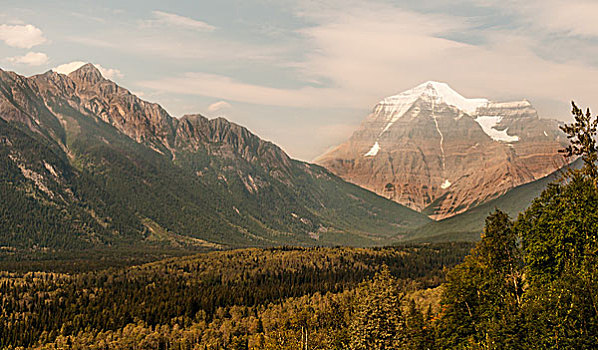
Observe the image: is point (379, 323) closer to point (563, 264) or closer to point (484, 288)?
point (563, 264)

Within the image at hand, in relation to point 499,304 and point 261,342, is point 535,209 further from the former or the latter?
point 261,342

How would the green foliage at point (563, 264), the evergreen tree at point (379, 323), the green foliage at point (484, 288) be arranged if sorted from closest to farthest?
the green foliage at point (563, 264)
the evergreen tree at point (379, 323)
the green foliage at point (484, 288)

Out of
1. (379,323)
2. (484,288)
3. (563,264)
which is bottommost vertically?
(379,323)

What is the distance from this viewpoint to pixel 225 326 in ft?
652

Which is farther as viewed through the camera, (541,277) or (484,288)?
(484,288)

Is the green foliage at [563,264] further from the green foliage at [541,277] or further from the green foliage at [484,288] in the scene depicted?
the green foliage at [484,288]

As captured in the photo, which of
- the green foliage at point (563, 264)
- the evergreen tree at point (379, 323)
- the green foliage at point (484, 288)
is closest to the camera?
the green foliage at point (563, 264)

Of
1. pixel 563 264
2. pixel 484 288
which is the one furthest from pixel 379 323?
pixel 484 288

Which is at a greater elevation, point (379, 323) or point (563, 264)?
point (563, 264)

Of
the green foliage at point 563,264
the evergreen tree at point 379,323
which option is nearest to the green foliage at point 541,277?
the green foliage at point 563,264

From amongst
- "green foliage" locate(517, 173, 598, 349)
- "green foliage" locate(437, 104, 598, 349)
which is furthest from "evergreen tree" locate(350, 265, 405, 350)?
"green foliage" locate(517, 173, 598, 349)

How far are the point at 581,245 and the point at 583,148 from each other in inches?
473

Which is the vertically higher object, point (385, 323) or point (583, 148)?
point (583, 148)

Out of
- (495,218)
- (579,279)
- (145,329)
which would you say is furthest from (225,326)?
(579,279)
